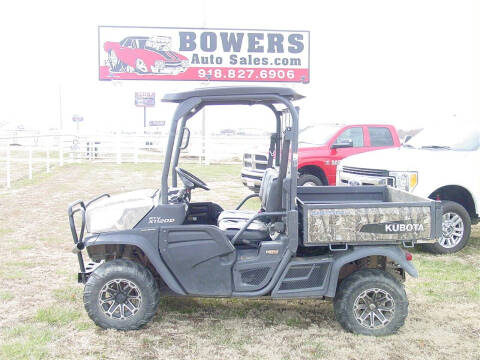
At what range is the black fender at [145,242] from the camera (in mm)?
4504

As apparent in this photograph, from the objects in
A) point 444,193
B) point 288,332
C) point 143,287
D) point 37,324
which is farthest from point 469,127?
point 37,324

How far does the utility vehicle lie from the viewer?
177 inches

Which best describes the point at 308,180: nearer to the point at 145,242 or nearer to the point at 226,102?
the point at 226,102

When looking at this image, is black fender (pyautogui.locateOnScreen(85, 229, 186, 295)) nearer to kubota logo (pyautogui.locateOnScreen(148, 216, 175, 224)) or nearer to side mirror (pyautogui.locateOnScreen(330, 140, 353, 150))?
kubota logo (pyautogui.locateOnScreen(148, 216, 175, 224))

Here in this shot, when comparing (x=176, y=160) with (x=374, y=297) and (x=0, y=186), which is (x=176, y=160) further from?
(x=0, y=186)

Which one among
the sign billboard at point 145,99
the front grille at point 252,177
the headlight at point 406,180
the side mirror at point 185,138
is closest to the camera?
the side mirror at point 185,138

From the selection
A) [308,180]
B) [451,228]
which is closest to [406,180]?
[451,228]

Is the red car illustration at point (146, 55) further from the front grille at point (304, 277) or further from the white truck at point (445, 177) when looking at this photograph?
the front grille at point (304, 277)

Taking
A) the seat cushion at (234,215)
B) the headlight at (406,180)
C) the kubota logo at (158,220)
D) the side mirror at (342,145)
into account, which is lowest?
the seat cushion at (234,215)

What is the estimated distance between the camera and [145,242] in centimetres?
455

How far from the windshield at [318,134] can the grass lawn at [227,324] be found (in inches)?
192

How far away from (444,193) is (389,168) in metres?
0.97

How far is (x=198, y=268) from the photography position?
462cm

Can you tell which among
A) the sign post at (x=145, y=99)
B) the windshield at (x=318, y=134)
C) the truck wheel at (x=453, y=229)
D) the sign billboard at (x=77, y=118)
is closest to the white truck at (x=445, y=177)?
the truck wheel at (x=453, y=229)
